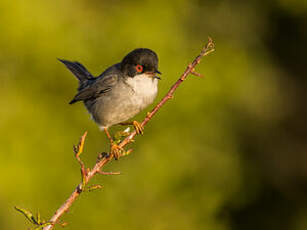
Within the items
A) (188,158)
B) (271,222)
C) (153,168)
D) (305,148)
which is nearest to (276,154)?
(305,148)

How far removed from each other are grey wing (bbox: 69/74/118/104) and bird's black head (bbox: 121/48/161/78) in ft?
0.84

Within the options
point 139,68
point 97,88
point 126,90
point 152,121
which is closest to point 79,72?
point 97,88

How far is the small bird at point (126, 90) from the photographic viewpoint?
3896 mm

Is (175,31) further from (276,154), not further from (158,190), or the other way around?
(276,154)

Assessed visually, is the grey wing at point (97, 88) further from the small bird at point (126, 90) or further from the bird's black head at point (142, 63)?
the bird's black head at point (142, 63)

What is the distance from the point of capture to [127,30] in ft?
22.0

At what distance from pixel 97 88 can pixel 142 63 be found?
0.70 metres

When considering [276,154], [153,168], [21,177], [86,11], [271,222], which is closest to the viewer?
[21,177]

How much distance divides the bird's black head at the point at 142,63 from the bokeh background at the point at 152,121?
1.98 meters

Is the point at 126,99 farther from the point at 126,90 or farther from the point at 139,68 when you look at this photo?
→ the point at 139,68

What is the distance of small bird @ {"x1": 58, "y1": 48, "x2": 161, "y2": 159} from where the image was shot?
153 inches

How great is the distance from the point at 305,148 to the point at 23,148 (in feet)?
19.1

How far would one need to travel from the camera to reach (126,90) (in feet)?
13.2

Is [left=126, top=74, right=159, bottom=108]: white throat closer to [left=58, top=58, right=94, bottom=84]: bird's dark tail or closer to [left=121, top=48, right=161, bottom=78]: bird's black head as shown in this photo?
[left=121, top=48, right=161, bottom=78]: bird's black head
